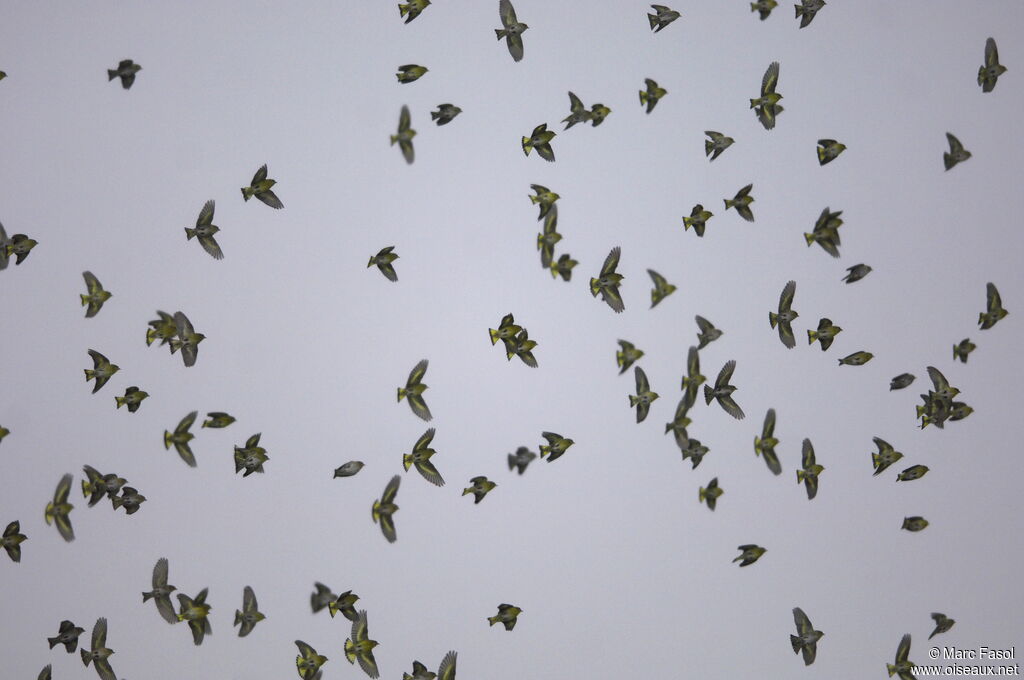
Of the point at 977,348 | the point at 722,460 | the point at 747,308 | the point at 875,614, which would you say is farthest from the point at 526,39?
the point at 875,614

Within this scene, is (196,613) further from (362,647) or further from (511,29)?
(511,29)

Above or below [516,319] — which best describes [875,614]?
below

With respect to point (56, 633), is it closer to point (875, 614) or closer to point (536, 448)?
point (536, 448)

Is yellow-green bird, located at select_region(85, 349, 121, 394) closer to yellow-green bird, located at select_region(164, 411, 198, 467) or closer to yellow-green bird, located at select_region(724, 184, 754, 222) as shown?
yellow-green bird, located at select_region(164, 411, 198, 467)

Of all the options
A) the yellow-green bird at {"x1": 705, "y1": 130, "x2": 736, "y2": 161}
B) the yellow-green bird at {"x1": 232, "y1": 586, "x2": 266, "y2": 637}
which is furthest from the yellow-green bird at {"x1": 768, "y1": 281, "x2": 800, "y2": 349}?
the yellow-green bird at {"x1": 232, "y1": 586, "x2": 266, "y2": 637}

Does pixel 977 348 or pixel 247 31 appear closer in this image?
pixel 247 31

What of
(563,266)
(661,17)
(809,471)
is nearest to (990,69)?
(661,17)
